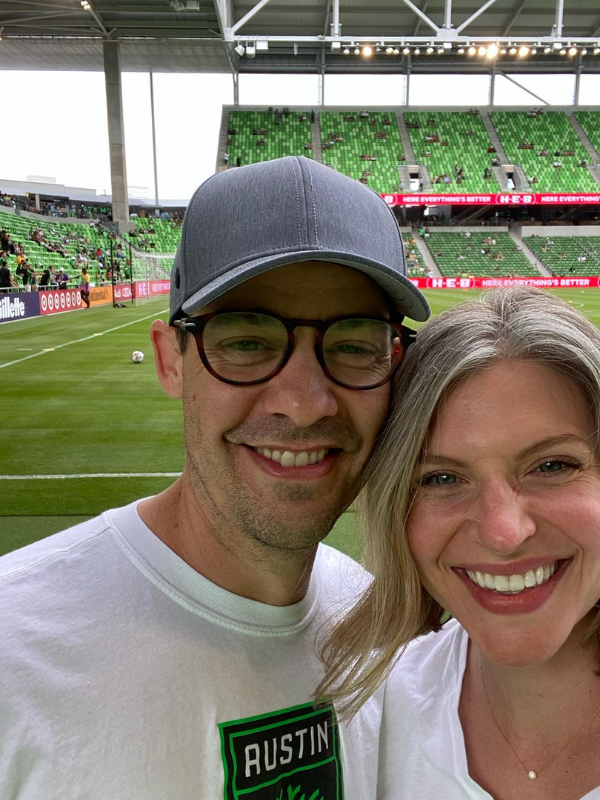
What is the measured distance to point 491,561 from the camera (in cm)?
138

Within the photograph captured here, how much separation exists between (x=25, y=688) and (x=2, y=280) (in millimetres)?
20578

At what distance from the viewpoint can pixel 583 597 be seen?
1.37 m

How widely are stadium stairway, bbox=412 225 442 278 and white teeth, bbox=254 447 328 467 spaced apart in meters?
41.5

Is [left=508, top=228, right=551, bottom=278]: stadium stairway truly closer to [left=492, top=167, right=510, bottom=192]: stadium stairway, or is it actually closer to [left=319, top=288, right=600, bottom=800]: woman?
[left=492, top=167, right=510, bottom=192]: stadium stairway

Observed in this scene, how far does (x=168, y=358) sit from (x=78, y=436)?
6.87 metres

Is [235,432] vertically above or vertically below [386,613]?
above

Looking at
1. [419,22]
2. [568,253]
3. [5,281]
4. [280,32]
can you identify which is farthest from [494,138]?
[5,281]

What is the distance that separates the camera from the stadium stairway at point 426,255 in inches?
1648

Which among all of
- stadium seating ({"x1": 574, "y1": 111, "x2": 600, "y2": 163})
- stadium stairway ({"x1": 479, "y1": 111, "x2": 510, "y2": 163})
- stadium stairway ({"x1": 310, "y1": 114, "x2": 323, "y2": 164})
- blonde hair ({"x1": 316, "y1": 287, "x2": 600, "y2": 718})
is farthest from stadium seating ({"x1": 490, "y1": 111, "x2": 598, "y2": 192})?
blonde hair ({"x1": 316, "y1": 287, "x2": 600, "y2": 718})

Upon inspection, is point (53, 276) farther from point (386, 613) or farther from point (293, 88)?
point (293, 88)

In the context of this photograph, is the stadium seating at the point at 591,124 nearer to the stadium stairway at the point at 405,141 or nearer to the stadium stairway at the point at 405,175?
the stadium stairway at the point at 405,141

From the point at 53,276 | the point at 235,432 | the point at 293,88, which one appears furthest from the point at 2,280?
the point at 293,88

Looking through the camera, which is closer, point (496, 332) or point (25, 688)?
point (25, 688)

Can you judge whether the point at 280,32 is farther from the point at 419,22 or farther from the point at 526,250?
the point at 526,250
